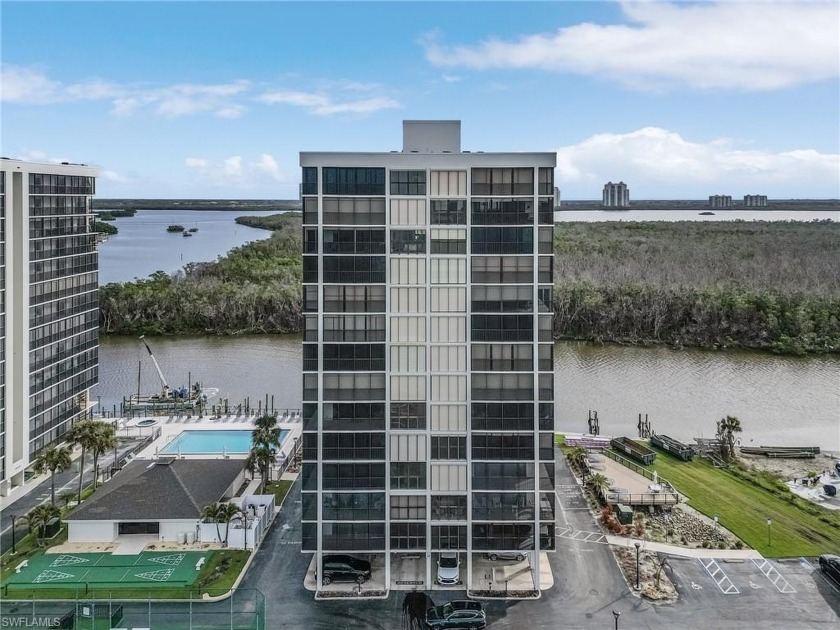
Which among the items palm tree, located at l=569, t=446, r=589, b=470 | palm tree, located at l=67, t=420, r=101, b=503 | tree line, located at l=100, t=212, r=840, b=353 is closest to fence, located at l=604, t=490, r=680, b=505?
palm tree, located at l=569, t=446, r=589, b=470

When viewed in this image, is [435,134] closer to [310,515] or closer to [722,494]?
[310,515]

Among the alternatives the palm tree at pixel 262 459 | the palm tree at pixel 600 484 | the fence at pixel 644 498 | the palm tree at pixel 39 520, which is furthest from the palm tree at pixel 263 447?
the fence at pixel 644 498

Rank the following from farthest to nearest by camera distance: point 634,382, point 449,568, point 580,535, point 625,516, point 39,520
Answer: point 634,382 → point 625,516 → point 580,535 → point 39,520 → point 449,568

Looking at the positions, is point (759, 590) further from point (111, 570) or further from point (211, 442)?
point (211, 442)

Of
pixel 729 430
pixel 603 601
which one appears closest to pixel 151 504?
pixel 603 601

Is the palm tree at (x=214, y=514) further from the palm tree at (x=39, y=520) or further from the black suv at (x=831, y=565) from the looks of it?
the black suv at (x=831, y=565)
